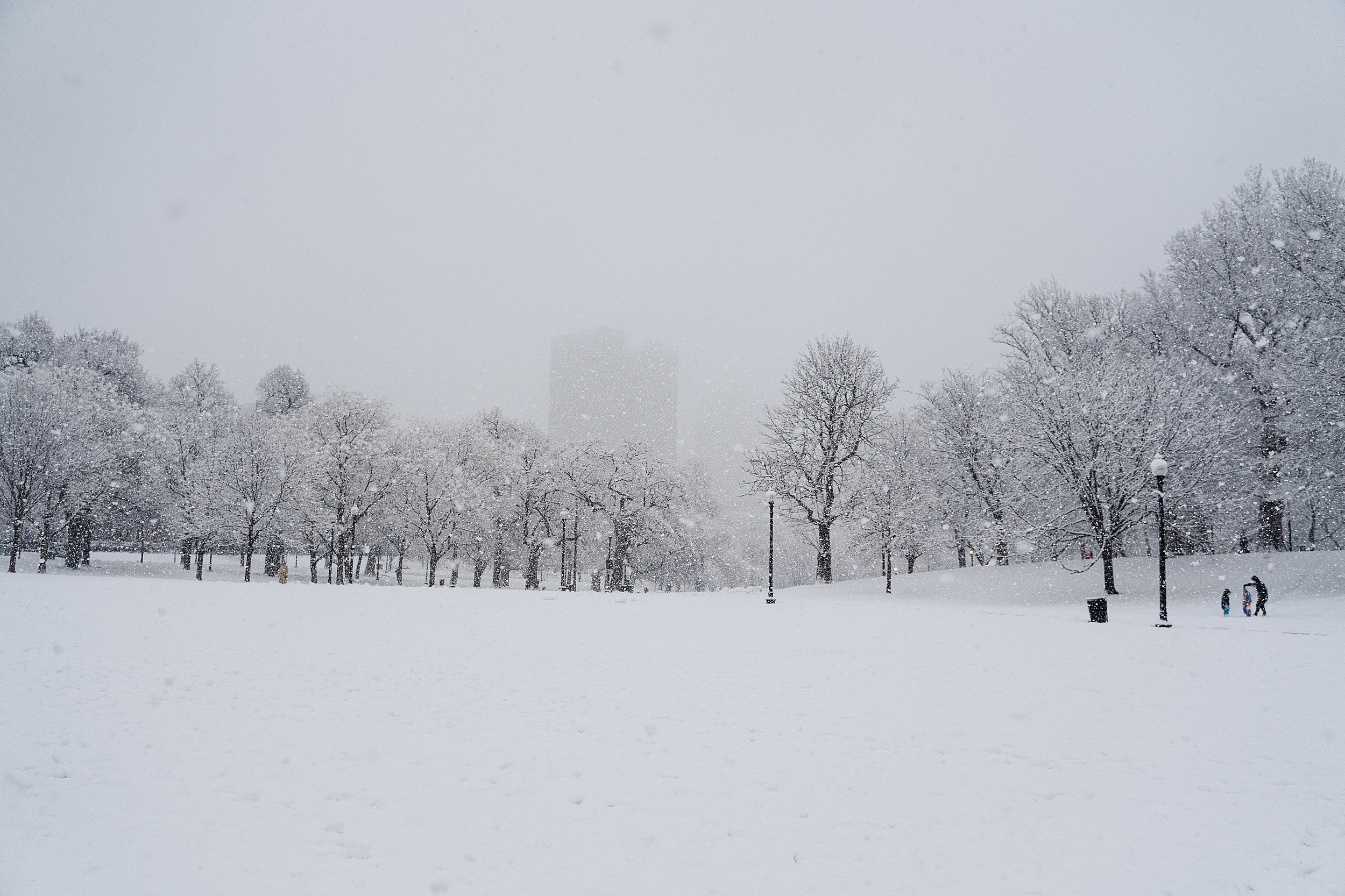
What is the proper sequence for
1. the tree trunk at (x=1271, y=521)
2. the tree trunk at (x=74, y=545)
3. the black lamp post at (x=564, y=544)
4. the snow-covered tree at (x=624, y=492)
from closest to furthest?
the tree trunk at (x=1271, y=521)
the black lamp post at (x=564, y=544)
the tree trunk at (x=74, y=545)
the snow-covered tree at (x=624, y=492)

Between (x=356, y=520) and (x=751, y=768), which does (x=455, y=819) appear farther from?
(x=356, y=520)

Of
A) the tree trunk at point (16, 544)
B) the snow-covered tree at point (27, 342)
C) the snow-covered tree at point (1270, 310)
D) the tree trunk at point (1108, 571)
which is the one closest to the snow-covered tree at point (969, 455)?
the tree trunk at point (1108, 571)

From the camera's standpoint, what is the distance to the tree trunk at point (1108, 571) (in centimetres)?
2316

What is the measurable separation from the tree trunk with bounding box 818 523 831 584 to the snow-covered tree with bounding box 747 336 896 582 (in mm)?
52

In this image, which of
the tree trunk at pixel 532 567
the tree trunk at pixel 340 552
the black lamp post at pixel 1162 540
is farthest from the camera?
the tree trunk at pixel 532 567

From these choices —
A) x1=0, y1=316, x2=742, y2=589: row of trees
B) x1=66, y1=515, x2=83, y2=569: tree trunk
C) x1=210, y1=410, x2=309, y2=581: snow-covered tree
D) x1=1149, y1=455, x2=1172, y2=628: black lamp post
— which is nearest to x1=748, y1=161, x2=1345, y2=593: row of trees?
x1=1149, y1=455, x2=1172, y2=628: black lamp post

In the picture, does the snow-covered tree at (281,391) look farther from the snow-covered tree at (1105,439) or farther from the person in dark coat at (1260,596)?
the person in dark coat at (1260,596)

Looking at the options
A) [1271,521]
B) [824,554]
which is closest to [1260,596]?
[1271,521]

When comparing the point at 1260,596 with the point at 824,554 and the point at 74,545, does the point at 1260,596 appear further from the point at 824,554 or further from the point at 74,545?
the point at 74,545

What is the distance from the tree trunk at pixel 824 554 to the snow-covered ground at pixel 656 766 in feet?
56.8

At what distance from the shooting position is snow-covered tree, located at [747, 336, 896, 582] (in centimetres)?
3111

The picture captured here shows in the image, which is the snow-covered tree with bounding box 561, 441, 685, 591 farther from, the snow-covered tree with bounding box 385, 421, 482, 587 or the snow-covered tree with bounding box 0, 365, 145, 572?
the snow-covered tree with bounding box 0, 365, 145, 572

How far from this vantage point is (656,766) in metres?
5.98

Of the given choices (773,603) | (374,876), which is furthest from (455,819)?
(773,603)
